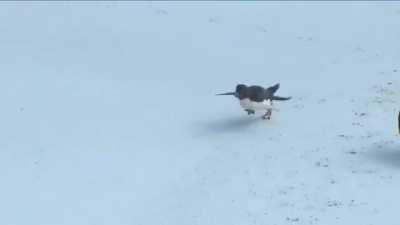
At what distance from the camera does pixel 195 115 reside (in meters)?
9.73

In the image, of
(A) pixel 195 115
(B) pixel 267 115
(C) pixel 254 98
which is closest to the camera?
(C) pixel 254 98

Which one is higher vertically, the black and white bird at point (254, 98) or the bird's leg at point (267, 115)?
the black and white bird at point (254, 98)

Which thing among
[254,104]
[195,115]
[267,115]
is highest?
[254,104]

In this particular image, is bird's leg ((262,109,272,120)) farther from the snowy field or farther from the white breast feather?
the white breast feather

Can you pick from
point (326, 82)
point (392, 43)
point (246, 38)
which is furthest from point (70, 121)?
point (392, 43)

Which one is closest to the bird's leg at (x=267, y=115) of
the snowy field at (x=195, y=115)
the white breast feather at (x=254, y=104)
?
the snowy field at (x=195, y=115)

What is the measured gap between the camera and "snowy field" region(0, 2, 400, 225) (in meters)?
7.26

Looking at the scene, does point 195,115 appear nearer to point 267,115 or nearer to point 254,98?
point 267,115

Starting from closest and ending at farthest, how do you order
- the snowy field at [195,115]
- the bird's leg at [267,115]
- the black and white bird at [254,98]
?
the snowy field at [195,115] < the black and white bird at [254,98] < the bird's leg at [267,115]

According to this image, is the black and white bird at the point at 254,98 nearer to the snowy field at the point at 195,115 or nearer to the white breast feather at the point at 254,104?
the white breast feather at the point at 254,104

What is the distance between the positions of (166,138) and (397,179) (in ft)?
8.96

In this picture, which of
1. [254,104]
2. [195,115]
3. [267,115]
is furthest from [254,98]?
[195,115]

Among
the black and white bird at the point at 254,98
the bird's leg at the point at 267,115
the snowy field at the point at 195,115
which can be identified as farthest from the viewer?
the bird's leg at the point at 267,115

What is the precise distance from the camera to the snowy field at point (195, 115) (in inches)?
286
